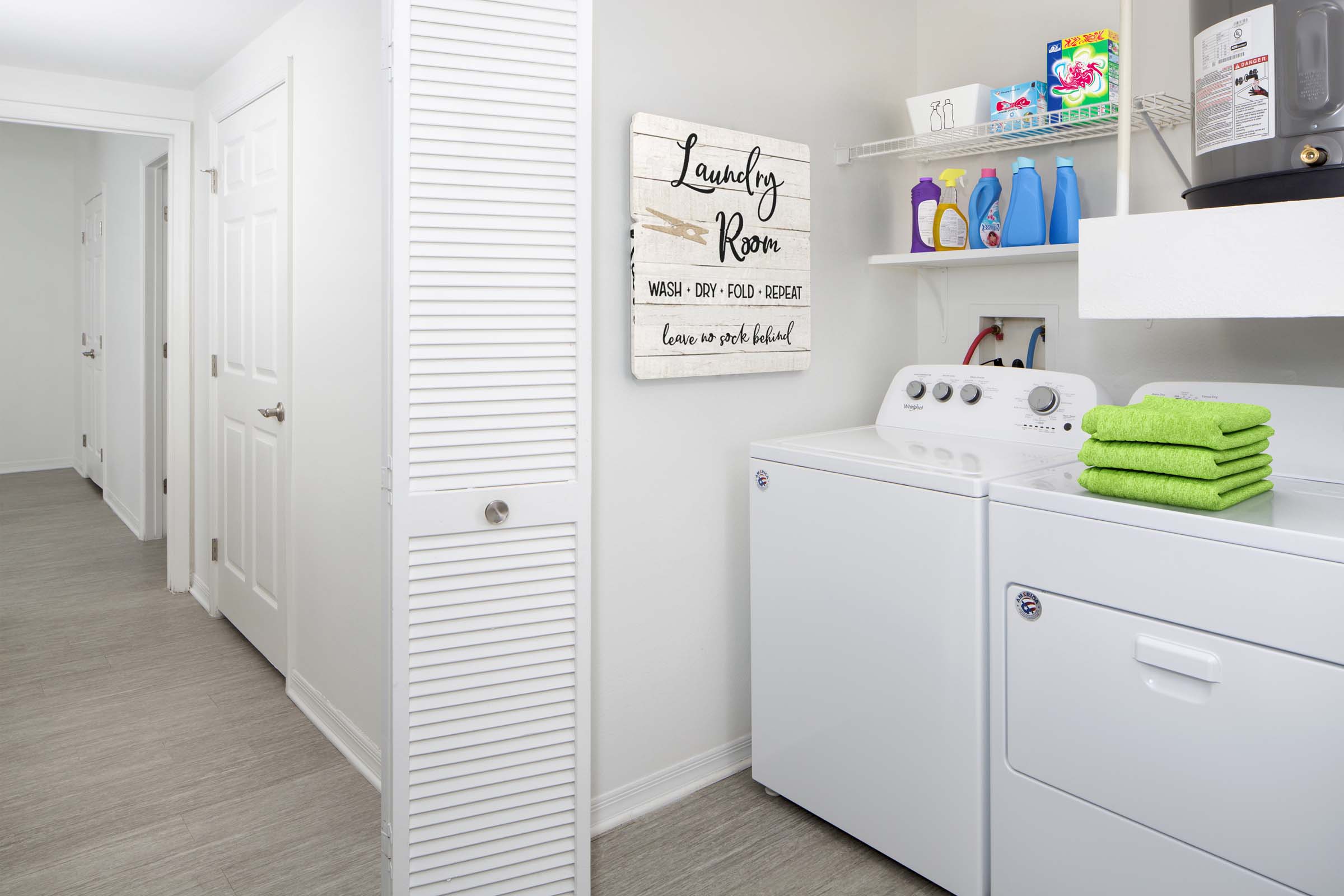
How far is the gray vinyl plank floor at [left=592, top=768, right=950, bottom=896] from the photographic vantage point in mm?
1804

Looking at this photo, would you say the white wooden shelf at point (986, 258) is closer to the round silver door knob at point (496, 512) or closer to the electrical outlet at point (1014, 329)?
the electrical outlet at point (1014, 329)

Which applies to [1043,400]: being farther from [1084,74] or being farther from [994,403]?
[1084,74]

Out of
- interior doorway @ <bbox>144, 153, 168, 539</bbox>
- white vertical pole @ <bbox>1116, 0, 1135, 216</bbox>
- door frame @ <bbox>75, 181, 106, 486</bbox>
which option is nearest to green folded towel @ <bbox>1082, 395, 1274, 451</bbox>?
white vertical pole @ <bbox>1116, 0, 1135, 216</bbox>

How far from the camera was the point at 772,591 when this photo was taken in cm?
203

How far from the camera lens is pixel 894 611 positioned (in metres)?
1.76

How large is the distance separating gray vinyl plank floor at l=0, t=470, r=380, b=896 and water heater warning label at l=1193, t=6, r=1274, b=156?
2150 millimetres

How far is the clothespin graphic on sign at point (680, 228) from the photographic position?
195cm

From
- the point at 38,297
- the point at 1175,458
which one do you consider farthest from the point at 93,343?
the point at 1175,458

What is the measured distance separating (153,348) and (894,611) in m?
4.24

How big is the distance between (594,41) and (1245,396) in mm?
1537

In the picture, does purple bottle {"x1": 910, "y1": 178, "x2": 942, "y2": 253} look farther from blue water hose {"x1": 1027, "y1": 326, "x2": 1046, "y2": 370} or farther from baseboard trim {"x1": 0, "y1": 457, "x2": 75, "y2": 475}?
baseboard trim {"x1": 0, "y1": 457, "x2": 75, "y2": 475}

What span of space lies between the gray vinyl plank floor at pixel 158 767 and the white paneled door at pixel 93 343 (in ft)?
7.47

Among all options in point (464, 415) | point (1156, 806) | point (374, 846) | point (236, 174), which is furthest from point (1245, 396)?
point (236, 174)

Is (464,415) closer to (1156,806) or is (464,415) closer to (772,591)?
(772,591)
